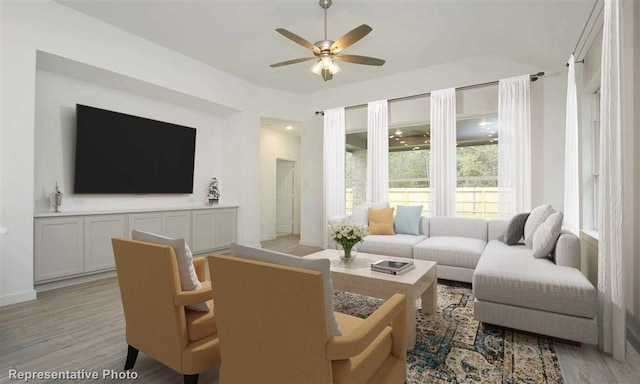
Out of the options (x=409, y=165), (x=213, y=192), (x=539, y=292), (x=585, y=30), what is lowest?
(x=539, y=292)

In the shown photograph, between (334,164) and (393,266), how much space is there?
366cm

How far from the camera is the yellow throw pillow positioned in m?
4.45

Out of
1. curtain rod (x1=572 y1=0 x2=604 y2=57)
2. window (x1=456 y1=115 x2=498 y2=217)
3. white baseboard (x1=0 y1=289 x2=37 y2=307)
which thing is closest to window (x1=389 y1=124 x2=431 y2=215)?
window (x1=456 y1=115 x2=498 y2=217)

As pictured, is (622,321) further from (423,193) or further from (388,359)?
(423,193)

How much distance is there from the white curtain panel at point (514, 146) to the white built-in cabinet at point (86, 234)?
15.7 ft

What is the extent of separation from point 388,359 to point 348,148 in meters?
5.04

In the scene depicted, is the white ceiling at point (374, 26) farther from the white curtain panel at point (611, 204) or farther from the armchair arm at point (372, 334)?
the armchair arm at point (372, 334)

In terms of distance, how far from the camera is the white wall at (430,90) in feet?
13.8

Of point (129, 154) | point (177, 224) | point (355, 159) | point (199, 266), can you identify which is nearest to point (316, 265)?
point (199, 266)

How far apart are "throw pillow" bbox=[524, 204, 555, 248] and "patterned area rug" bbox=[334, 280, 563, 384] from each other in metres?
1.21

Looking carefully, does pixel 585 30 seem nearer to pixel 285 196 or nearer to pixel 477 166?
pixel 477 166

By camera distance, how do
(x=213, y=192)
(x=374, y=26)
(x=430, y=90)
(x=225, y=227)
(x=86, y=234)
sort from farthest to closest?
(x=213, y=192) < (x=225, y=227) < (x=430, y=90) < (x=374, y=26) < (x=86, y=234)

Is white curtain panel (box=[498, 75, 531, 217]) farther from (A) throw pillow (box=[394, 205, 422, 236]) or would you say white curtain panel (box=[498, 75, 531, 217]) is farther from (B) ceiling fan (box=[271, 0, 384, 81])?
(B) ceiling fan (box=[271, 0, 384, 81])

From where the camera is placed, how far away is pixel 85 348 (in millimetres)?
2188
